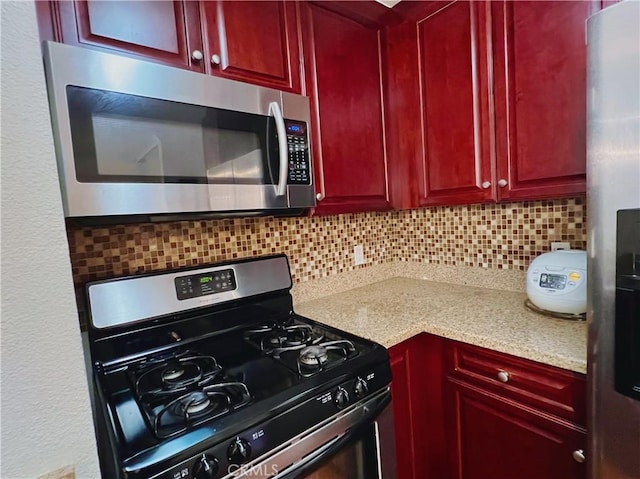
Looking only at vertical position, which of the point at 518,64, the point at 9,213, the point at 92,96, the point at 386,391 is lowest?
the point at 386,391

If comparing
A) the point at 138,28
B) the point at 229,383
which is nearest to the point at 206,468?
the point at 229,383

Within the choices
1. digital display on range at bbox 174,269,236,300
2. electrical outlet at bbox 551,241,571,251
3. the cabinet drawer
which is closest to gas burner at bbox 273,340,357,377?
digital display on range at bbox 174,269,236,300

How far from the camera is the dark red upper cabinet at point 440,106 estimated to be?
1332mm

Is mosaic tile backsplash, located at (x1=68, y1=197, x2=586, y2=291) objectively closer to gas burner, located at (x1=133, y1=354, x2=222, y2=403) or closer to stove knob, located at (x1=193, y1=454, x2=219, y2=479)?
gas burner, located at (x1=133, y1=354, x2=222, y2=403)

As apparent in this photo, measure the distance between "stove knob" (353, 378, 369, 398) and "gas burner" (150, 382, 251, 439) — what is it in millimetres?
303

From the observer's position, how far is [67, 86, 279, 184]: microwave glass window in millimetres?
804

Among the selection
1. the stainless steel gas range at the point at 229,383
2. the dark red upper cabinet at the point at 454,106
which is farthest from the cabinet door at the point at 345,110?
the stainless steel gas range at the point at 229,383

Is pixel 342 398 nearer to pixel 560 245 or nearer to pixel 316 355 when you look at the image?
pixel 316 355

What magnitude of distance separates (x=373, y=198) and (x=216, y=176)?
773 millimetres

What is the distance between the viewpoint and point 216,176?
3.30 ft

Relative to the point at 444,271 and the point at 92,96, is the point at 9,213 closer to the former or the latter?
the point at 92,96

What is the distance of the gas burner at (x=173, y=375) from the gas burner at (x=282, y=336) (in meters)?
0.19

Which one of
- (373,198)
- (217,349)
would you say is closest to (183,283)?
(217,349)

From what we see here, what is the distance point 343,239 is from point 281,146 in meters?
0.80
